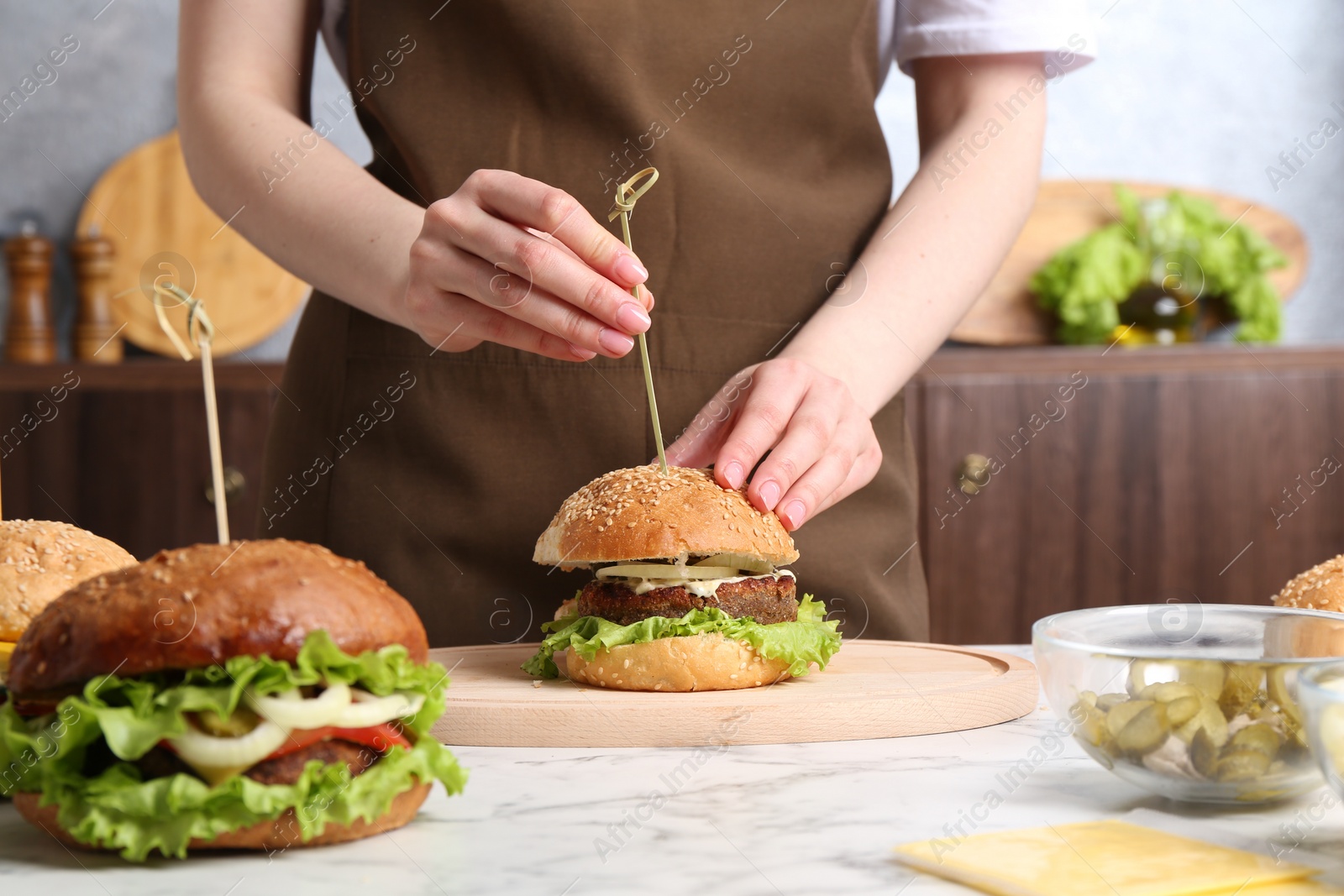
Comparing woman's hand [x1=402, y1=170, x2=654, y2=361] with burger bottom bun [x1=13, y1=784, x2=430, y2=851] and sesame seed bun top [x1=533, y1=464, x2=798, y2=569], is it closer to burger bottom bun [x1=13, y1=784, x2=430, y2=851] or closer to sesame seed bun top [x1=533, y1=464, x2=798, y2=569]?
sesame seed bun top [x1=533, y1=464, x2=798, y2=569]

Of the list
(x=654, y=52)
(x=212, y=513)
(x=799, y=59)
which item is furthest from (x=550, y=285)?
(x=212, y=513)

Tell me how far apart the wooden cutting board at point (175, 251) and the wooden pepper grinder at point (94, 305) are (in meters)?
0.05

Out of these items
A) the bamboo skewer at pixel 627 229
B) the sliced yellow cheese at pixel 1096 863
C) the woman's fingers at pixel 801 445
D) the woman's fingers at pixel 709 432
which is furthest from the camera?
the woman's fingers at pixel 709 432

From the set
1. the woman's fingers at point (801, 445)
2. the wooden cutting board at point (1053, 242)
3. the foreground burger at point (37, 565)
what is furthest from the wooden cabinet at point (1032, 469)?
the foreground burger at point (37, 565)

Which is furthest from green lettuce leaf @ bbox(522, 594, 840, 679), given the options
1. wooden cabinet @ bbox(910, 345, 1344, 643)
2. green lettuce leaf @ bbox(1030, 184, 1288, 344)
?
green lettuce leaf @ bbox(1030, 184, 1288, 344)

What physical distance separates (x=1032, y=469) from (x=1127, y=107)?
5.46 feet

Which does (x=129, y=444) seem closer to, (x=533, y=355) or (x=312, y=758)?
(x=533, y=355)

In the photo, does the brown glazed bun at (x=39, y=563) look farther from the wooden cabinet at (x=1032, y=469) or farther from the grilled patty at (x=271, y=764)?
the wooden cabinet at (x=1032, y=469)

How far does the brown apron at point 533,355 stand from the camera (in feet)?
6.73

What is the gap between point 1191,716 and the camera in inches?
40.4

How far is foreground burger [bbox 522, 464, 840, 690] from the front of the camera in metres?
1.71

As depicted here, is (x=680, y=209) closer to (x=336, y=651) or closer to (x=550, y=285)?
(x=550, y=285)

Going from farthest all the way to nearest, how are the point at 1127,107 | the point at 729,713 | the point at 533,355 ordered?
the point at 1127,107, the point at 533,355, the point at 729,713

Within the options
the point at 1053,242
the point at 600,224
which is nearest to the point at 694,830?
the point at 600,224
